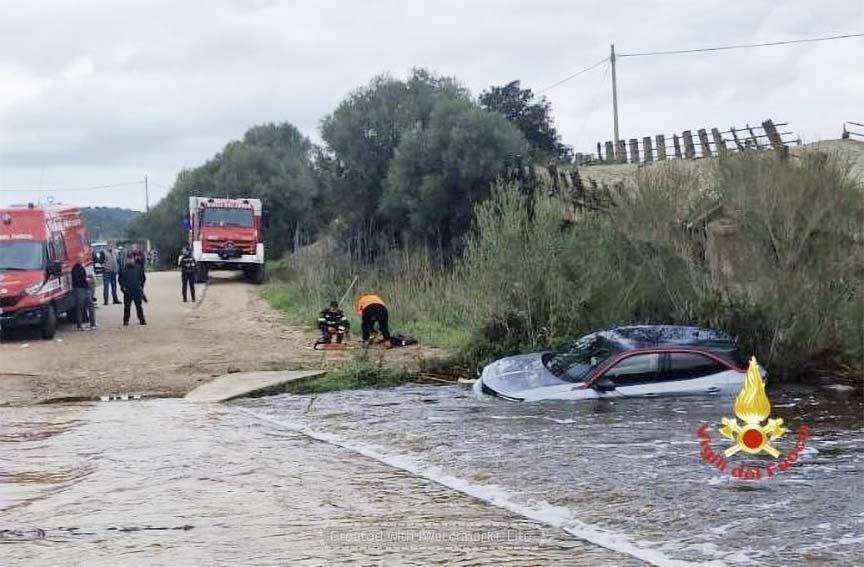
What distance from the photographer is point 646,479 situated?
10703 mm

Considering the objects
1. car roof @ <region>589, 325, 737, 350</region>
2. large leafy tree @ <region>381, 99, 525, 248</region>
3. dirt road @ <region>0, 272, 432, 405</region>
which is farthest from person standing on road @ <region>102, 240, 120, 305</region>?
car roof @ <region>589, 325, 737, 350</region>

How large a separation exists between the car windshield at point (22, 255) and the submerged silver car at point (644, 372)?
1152cm

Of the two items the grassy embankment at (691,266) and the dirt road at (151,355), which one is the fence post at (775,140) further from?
the dirt road at (151,355)

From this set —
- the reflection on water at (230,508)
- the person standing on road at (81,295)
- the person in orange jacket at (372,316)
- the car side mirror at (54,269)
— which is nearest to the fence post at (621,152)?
the person in orange jacket at (372,316)

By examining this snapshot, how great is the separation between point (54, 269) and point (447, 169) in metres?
19.9

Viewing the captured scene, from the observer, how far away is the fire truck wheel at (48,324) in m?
22.2

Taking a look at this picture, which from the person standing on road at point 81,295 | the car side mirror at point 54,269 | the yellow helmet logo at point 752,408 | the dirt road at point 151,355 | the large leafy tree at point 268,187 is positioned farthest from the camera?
the large leafy tree at point 268,187

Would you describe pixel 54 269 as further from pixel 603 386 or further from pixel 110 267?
pixel 603 386

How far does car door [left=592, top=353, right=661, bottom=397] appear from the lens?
48.8 ft

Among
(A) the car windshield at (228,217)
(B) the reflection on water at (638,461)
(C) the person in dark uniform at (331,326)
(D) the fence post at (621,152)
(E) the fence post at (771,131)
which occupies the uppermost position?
(D) the fence post at (621,152)

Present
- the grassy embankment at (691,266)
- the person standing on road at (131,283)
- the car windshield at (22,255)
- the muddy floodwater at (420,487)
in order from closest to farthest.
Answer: the muddy floodwater at (420,487), the grassy embankment at (691,266), the car windshield at (22,255), the person standing on road at (131,283)

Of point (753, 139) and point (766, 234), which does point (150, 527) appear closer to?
point (766, 234)

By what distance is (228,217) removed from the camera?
1516 inches

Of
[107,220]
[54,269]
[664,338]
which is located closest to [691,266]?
[664,338]
